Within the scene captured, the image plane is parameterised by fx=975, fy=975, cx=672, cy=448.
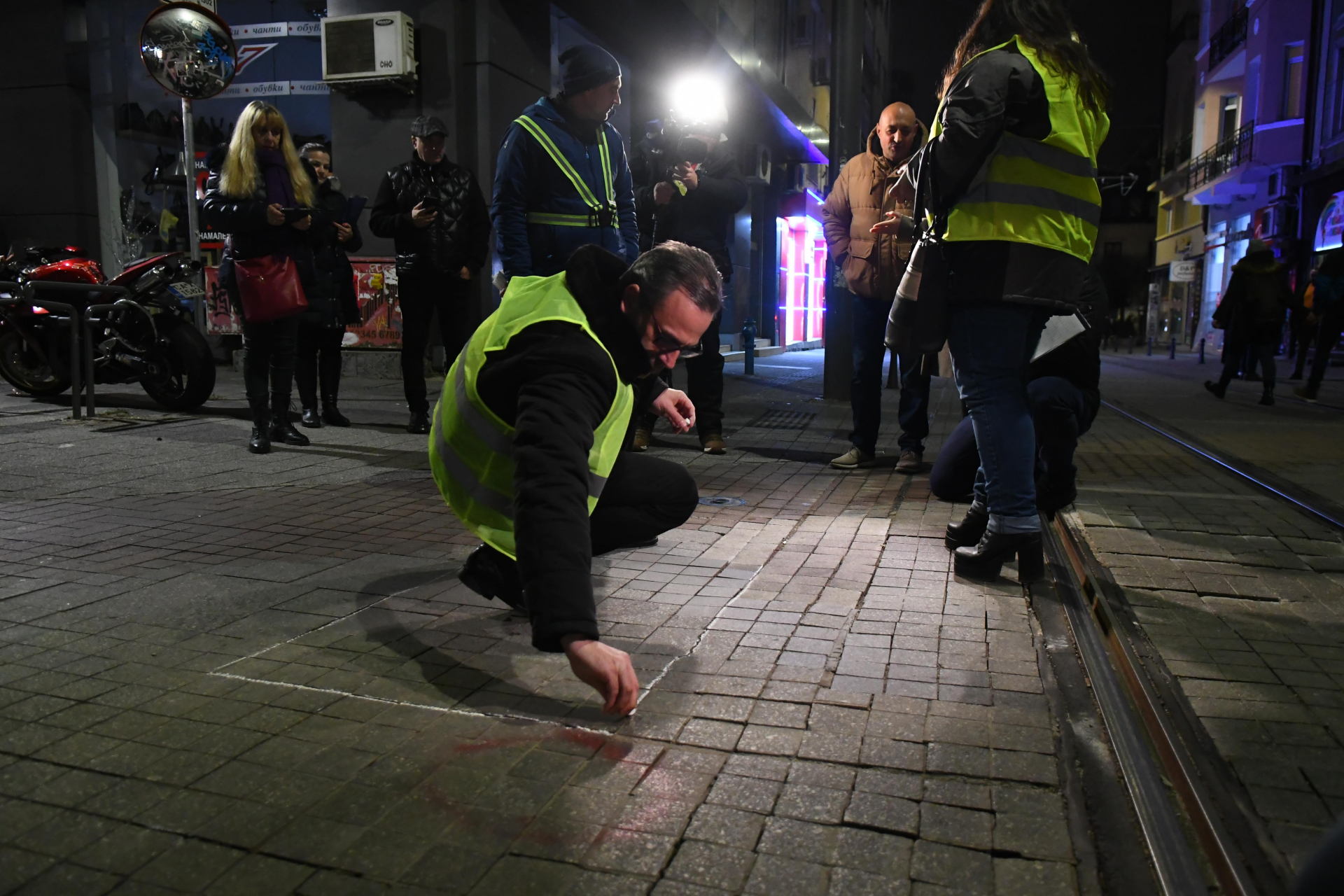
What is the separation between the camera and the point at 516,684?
8.04ft

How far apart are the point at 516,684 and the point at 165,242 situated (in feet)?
47.4

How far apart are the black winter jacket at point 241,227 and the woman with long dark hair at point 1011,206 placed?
4209 mm

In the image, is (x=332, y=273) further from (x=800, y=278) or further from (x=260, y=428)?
(x=800, y=278)

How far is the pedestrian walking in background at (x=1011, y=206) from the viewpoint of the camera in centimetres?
312

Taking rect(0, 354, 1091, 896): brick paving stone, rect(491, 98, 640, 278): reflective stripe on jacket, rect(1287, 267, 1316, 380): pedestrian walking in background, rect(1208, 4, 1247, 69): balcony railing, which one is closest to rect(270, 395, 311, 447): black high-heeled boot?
rect(0, 354, 1091, 896): brick paving stone

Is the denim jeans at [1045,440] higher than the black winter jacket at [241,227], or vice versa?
the black winter jacket at [241,227]

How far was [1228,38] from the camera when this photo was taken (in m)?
32.3

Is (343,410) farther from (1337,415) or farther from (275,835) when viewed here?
(1337,415)

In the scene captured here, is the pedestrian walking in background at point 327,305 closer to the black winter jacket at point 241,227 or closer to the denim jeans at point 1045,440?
the black winter jacket at point 241,227

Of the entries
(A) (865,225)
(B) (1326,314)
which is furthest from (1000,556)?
(B) (1326,314)

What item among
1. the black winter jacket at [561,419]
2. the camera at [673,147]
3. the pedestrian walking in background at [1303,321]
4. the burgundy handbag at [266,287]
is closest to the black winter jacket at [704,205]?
the camera at [673,147]

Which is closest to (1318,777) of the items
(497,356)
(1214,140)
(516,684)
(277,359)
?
(516,684)

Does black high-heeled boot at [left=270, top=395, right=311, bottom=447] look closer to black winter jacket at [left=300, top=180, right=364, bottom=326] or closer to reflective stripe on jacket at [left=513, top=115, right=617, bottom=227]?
black winter jacket at [left=300, top=180, right=364, bottom=326]

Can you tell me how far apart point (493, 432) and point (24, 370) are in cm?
764
